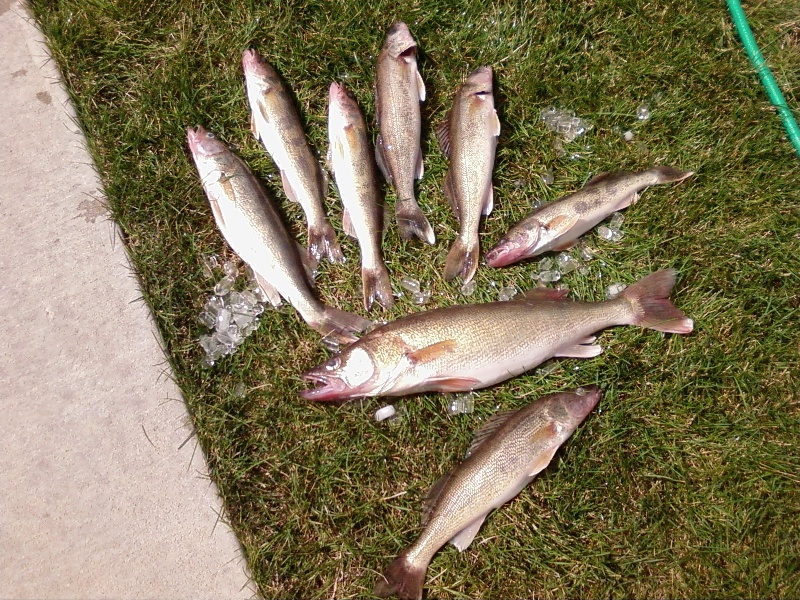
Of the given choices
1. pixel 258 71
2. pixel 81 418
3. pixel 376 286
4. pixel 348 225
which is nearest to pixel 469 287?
pixel 376 286

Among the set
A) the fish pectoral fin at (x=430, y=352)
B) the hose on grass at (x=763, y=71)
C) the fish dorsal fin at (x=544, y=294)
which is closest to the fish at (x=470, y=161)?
the fish dorsal fin at (x=544, y=294)

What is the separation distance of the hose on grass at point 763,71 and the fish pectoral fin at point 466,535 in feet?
11.2

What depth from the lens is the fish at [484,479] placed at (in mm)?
3082

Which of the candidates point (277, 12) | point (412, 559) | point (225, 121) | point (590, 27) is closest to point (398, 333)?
point (412, 559)

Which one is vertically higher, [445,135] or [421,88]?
[421,88]

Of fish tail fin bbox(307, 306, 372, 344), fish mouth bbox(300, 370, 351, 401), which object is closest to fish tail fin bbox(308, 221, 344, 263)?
fish tail fin bbox(307, 306, 372, 344)

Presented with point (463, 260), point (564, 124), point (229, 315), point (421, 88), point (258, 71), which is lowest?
point (463, 260)

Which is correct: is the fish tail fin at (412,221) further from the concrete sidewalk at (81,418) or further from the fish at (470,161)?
the concrete sidewalk at (81,418)

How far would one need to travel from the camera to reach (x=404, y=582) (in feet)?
10.4

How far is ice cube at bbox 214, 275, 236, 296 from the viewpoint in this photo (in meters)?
3.48

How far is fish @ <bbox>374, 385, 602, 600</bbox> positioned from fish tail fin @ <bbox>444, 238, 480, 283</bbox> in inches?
35.9

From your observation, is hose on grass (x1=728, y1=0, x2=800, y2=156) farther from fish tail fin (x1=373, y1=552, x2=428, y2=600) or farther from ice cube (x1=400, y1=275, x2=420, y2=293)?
fish tail fin (x1=373, y1=552, x2=428, y2=600)

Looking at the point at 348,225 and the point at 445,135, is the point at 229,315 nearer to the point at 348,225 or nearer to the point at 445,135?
the point at 348,225

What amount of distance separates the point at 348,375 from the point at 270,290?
2.75ft
